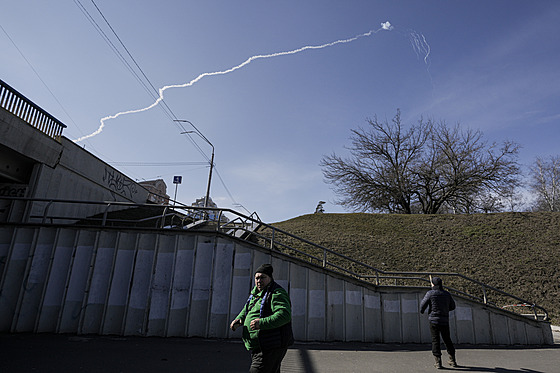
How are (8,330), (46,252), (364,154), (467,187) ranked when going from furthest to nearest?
(364,154) < (467,187) < (46,252) < (8,330)

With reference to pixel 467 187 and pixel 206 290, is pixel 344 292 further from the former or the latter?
pixel 467 187

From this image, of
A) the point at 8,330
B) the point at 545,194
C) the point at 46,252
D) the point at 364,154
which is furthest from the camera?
the point at 545,194

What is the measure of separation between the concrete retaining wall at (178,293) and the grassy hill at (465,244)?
16.2 feet

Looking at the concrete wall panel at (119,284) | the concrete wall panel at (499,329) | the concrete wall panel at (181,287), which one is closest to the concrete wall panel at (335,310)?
the concrete wall panel at (181,287)

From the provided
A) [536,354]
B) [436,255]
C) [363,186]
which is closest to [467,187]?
[363,186]

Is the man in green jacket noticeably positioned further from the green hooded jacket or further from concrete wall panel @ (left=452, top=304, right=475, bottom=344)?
concrete wall panel @ (left=452, top=304, right=475, bottom=344)

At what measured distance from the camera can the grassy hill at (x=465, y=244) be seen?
14945 millimetres

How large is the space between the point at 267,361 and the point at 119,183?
18.5 m

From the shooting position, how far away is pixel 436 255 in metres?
17.0

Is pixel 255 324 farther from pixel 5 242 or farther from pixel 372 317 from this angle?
pixel 5 242

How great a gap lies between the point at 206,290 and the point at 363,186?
2306cm

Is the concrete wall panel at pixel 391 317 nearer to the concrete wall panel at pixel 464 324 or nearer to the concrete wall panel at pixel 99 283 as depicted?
the concrete wall panel at pixel 464 324

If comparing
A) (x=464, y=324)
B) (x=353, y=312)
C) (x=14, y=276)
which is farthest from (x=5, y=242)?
(x=464, y=324)

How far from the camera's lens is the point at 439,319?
6762 millimetres
